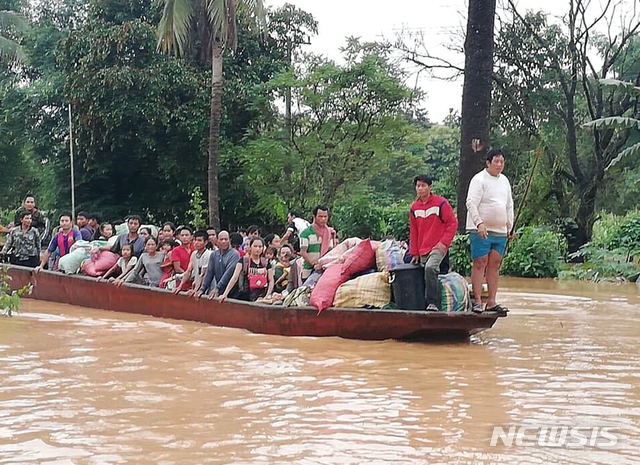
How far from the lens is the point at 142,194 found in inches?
1054

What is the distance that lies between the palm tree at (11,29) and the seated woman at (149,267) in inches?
846

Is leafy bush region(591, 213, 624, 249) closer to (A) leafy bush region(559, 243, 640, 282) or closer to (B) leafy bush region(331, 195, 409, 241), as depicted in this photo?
(A) leafy bush region(559, 243, 640, 282)

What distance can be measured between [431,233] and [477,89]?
224 inches

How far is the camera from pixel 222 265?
9.79 m

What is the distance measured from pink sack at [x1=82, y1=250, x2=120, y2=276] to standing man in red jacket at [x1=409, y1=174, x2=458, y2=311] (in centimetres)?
518

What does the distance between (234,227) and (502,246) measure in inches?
710

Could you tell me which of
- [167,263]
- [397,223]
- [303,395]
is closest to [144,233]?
[167,263]

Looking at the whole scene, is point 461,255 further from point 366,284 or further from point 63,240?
point 366,284

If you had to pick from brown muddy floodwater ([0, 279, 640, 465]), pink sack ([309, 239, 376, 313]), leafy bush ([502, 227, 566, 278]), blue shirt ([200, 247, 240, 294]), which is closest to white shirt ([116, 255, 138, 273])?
brown muddy floodwater ([0, 279, 640, 465])

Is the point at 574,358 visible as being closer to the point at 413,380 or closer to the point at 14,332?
the point at 413,380

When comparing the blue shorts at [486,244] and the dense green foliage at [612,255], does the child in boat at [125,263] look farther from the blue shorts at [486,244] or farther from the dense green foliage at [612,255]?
the dense green foliage at [612,255]

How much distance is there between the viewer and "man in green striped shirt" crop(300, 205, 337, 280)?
9.66 meters

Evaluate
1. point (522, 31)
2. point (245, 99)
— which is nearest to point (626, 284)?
point (522, 31)

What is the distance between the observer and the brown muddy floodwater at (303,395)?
4684 millimetres
